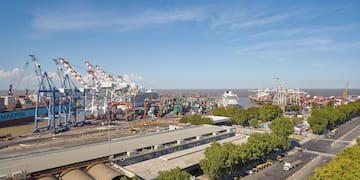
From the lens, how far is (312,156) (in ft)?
103

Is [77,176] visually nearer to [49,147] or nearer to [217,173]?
[217,173]

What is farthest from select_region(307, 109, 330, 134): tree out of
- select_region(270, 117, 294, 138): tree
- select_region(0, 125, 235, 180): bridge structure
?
select_region(0, 125, 235, 180): bridge structure

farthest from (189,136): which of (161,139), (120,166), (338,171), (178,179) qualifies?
(338,171)

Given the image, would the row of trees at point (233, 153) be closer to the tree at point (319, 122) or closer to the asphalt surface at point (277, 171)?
the asphalt surface at point (277, 171)

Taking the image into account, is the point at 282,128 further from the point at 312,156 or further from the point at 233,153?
the point at 233,153

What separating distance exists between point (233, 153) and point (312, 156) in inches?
661

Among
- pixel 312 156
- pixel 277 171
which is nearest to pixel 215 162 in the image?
pixel 277 171

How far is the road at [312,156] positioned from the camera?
24.5 meters

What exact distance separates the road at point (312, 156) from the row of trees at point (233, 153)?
2072 mm

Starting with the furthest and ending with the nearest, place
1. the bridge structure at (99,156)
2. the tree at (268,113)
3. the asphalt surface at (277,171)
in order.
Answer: the tree at (268,113) < the asphalt surface at (277,171) < the bridge structure at (99,156)

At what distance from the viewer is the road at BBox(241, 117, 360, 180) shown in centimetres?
2448

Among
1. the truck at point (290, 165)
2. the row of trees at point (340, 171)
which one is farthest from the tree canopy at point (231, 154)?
the row of trees at point (340, 171)

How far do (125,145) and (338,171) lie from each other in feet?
65.9

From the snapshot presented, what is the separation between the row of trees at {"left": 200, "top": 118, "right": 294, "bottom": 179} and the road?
81.6 inches
